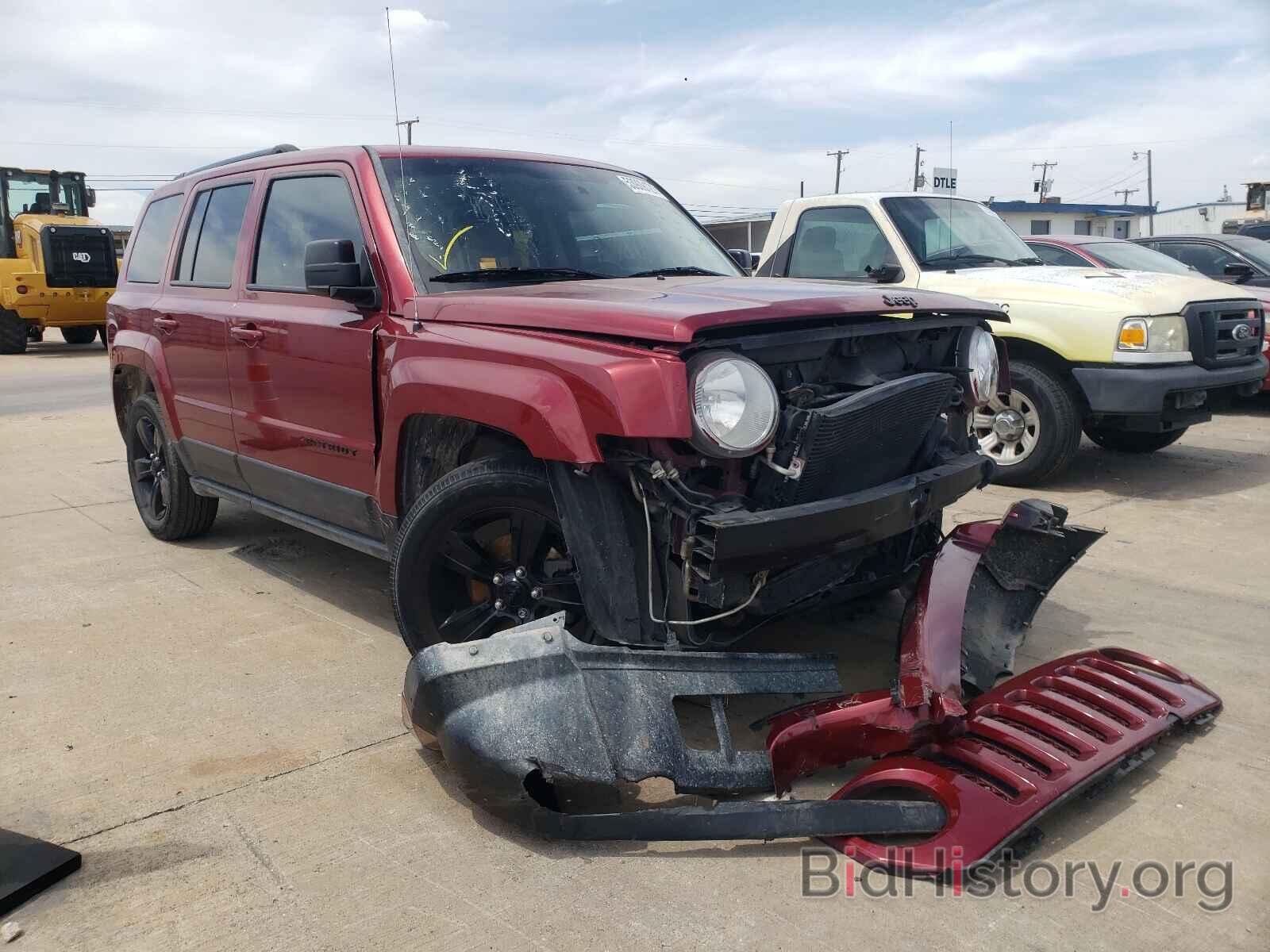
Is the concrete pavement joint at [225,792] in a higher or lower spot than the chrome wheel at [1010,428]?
lower

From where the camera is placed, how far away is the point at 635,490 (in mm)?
2932

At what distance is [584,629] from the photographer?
10.8 feet

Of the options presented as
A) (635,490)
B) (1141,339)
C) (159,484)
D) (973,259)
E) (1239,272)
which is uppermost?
(973,259)

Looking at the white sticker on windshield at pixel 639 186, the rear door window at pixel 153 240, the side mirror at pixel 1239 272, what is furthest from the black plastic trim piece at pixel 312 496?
the side mirror at pixel 1239 272

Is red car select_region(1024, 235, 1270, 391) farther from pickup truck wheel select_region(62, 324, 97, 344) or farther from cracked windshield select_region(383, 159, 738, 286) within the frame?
pickup truck wheel select_region(62, 324, 97, 344)

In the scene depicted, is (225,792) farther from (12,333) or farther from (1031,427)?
(12,333)

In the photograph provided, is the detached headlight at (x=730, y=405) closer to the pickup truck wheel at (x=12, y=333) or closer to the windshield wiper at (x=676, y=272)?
the windshield wiper at (x=676, y=272)

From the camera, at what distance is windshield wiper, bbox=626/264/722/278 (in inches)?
163

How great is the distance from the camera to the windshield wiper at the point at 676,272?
4148mm

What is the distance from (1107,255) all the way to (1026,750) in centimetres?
721

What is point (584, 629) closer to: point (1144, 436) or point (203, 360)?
point (203, 360)

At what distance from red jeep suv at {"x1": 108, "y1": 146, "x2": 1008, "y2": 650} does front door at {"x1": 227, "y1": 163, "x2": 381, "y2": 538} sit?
0.01 meters

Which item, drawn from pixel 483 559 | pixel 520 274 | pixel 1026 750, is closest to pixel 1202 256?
pixel 520 274

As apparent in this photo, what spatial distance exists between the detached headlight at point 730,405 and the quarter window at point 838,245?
4.66 metres
